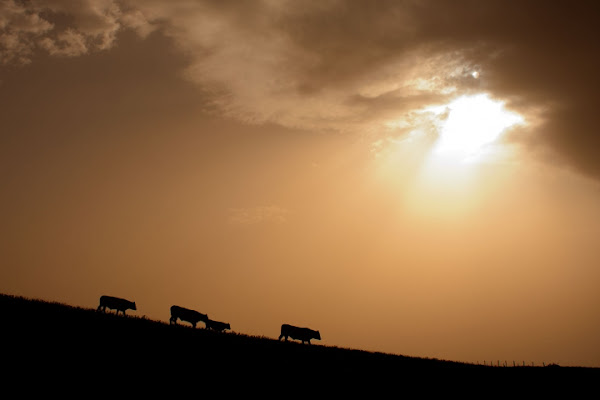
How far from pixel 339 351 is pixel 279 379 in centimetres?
873

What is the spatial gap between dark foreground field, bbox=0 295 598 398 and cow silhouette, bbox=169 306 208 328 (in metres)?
8.15

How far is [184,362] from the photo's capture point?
56.1ft

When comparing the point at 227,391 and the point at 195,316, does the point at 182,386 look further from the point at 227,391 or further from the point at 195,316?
the point at 195,316

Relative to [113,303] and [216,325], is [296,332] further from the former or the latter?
[113,303]

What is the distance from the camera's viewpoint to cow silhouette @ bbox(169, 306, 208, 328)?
103 feet

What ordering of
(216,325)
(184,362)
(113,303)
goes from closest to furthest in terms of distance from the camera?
(184,362), (113,303), (216,325)

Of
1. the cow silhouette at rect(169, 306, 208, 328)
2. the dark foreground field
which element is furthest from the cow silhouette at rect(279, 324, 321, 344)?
the dark foreground field

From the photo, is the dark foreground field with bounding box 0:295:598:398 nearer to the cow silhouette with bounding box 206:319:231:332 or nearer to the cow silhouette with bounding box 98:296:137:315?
the cow silhouette with bounding box 98:296:137:315

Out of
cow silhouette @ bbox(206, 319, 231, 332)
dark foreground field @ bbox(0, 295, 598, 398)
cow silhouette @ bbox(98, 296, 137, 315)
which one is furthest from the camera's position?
cow silhouette @ bbox(206, 319, 231, 332)

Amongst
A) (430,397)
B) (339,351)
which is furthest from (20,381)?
(339,351)

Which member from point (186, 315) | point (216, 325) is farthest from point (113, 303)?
point (216, 325)

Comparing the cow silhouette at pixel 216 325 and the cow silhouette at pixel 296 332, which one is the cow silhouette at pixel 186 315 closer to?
the cow silhouette at pixel 216 325

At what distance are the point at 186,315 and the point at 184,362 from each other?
1536 cm

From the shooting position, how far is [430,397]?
56.4ft
